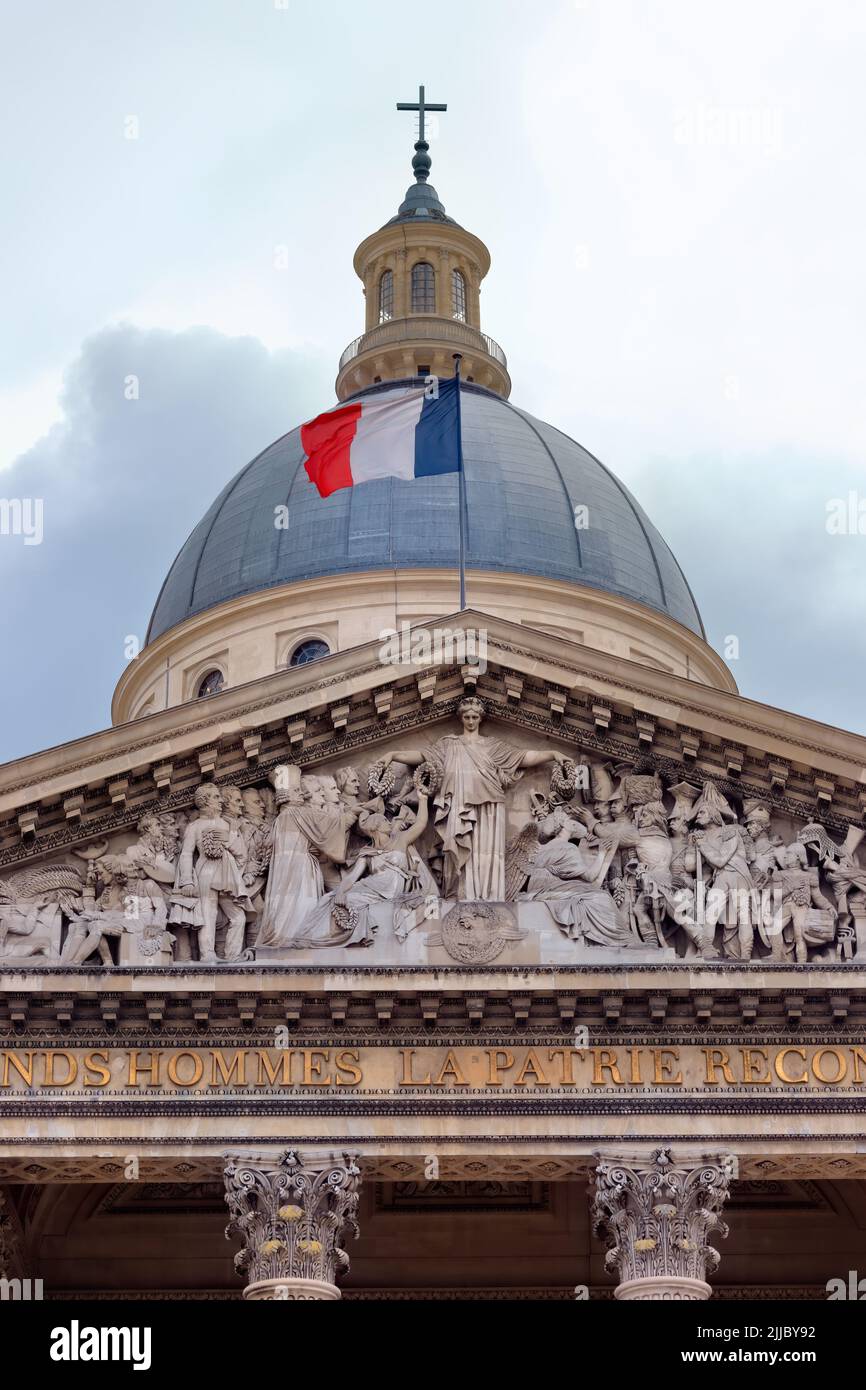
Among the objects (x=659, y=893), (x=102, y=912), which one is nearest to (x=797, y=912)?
(x=659, y=893)

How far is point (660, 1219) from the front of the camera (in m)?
28.5

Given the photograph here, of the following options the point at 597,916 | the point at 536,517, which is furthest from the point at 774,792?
the point at 536,517

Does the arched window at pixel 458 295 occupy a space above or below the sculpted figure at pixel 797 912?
above

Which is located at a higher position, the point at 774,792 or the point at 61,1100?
the point at 774,792

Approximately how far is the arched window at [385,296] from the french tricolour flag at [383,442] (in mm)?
28431

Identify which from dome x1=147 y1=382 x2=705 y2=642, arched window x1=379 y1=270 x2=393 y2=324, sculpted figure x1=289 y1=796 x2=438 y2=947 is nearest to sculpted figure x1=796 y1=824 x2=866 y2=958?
sculpted figure x1=289 y1=796 x2=438 y2=947

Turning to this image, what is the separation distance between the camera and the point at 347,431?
3609cm

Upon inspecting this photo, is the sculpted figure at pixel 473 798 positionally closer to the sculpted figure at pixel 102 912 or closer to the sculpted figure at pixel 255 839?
the sculpted figure at pixel 255 839

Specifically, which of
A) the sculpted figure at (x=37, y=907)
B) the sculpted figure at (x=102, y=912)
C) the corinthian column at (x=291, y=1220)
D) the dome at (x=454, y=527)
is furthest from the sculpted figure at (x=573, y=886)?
the dome at (x=454, y=527)

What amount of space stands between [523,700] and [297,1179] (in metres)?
6.62

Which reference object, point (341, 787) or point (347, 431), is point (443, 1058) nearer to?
point (341, 787)

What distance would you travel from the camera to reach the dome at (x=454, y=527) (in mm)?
54375
